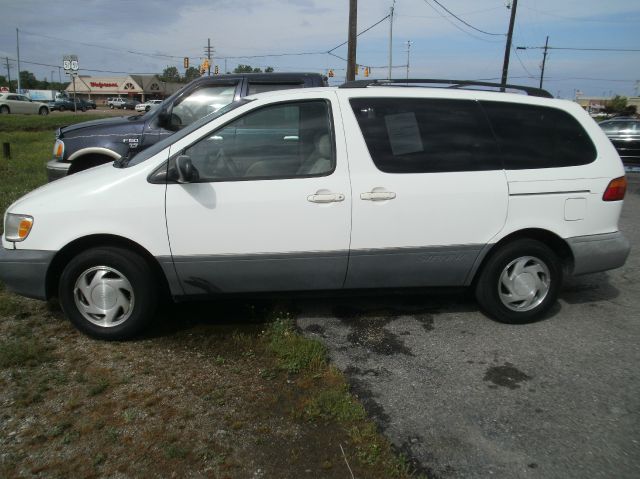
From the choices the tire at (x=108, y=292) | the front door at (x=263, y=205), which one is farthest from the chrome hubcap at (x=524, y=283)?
the tire at (x=108, y=292)

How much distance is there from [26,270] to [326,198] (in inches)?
88.0

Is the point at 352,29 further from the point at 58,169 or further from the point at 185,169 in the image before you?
the point at 185,169

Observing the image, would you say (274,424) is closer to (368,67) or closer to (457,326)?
(457,326)

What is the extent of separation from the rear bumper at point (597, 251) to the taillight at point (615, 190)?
0.99 feet

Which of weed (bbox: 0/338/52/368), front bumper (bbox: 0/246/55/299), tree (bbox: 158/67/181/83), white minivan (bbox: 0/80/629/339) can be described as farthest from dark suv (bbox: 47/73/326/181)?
tree (bbox: 158/67/181/83)

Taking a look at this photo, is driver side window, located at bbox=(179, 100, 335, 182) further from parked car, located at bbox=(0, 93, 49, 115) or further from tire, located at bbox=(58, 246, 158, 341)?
parked car, located at bbox=(0, 93, 49, 115)

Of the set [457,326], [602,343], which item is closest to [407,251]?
[457,326]

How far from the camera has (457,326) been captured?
13.9 feet

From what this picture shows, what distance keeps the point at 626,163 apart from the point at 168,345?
15.0 metres

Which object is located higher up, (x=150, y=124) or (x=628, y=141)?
(x=628, y=141)

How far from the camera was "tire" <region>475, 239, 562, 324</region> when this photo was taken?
4172mm

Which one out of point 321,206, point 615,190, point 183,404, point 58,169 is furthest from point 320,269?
point 58,169

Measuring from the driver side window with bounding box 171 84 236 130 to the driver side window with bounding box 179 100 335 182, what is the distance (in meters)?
3.26

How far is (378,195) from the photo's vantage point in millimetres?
3842
